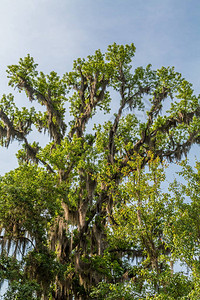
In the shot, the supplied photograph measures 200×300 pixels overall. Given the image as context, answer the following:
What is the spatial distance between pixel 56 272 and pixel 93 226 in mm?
4866

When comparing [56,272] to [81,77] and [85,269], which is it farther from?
[81,77]

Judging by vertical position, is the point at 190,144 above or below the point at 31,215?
above

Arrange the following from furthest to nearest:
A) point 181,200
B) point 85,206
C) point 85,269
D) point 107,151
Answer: point 107,151
point 85,206
point 85,269
point 181,200

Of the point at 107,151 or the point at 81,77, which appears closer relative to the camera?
the point at 107,151

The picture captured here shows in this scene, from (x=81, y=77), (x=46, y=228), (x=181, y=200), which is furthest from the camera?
(x=81, y=77)

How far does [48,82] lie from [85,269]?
12.8 meters

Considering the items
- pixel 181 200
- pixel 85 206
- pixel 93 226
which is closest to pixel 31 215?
pixel 85 206

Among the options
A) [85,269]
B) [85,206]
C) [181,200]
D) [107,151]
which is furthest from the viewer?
[107,151]

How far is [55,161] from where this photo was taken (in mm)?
16641

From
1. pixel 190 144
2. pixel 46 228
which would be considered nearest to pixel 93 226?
pixel 46 228

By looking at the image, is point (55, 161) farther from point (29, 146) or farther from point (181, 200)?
point (181, 200)

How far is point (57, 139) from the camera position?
19969 mm

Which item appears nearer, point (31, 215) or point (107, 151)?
point (31, 215)

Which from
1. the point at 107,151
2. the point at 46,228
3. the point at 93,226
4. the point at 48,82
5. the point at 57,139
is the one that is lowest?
the point at 46,228
